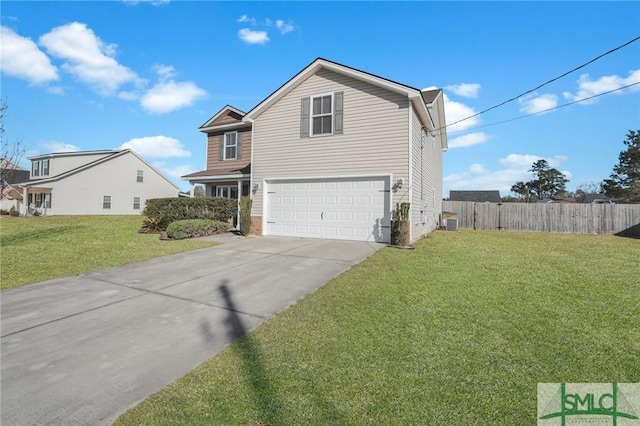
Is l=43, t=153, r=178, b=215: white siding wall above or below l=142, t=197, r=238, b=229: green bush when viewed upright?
above

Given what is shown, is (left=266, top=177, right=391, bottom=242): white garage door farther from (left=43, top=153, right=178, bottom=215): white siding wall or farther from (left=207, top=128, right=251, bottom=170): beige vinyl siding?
(left=43, top=153, right=178, bottom=215): white siding wall

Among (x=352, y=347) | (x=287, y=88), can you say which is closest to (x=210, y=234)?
(x=287, y=88)

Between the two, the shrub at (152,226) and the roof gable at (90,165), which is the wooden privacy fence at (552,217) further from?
the roof gable at (90,165)

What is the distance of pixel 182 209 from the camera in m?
14.2

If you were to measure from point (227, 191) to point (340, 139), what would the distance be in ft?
29.7

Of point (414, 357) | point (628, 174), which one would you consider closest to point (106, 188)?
point (414, 357)

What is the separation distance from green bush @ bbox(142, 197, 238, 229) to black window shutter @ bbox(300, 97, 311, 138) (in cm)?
591

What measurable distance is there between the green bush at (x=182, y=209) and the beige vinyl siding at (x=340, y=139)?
305cm

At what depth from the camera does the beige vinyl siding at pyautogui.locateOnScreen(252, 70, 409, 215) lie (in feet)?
35.0

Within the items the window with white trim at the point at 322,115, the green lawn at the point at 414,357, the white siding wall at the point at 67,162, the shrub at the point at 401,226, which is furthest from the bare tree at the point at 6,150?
the white siding wall at the point at 67,162

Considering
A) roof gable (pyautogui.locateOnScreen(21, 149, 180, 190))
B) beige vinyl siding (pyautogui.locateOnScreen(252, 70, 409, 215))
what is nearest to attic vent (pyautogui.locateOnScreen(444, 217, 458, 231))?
beige vinyl siding (pyautogui.locateOnScreen(252, 70, 409, 215))

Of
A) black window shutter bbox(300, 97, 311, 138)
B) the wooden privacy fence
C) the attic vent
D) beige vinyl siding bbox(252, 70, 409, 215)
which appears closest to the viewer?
beige vinyl siding bbox(252, 70, 409, 215)

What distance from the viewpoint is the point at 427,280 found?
5.90 metres

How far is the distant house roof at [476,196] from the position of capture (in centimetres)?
3918
